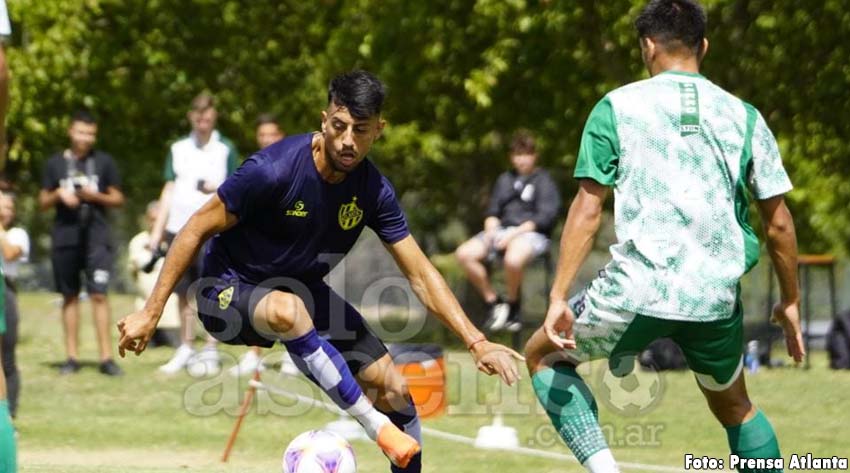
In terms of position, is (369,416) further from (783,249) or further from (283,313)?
(783,249)

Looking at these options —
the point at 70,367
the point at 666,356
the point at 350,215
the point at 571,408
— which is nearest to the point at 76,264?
the point at 70,367

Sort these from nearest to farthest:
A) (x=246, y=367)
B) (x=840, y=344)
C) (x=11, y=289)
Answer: (x=11, y=289)
(x=246, y=367)
(x=840, y=344)

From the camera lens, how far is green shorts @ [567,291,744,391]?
5891mm

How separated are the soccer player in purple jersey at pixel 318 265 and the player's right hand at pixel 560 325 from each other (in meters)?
0.43

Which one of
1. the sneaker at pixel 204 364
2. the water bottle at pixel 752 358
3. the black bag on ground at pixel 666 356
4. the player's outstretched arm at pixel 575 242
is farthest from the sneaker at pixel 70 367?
the player's outstretched arm at pixel 575 242

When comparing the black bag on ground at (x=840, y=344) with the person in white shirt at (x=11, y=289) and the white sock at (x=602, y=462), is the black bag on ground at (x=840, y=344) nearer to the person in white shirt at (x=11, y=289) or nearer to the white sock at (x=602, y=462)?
the person in white shirt at (x=11, y=289)

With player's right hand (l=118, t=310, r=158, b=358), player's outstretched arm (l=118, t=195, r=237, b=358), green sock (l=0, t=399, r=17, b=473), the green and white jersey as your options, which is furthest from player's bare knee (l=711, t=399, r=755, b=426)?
green sock (l=0, t=399, r=17, b=473)

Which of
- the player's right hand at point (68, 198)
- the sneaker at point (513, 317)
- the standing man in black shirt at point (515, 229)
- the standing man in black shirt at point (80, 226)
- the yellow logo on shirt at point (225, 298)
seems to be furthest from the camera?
the sneaker at point (513, 317)

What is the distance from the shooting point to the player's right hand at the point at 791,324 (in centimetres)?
610

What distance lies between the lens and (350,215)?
22.5ft

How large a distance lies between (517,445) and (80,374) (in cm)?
510

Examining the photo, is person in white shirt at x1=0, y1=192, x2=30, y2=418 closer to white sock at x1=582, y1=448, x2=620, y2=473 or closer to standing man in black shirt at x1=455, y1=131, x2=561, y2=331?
standing man in black shirt at x1=455, y1=131, x2=561, y2=331

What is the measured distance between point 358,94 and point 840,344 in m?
8.73

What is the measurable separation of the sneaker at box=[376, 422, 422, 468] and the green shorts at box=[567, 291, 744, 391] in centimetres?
85
